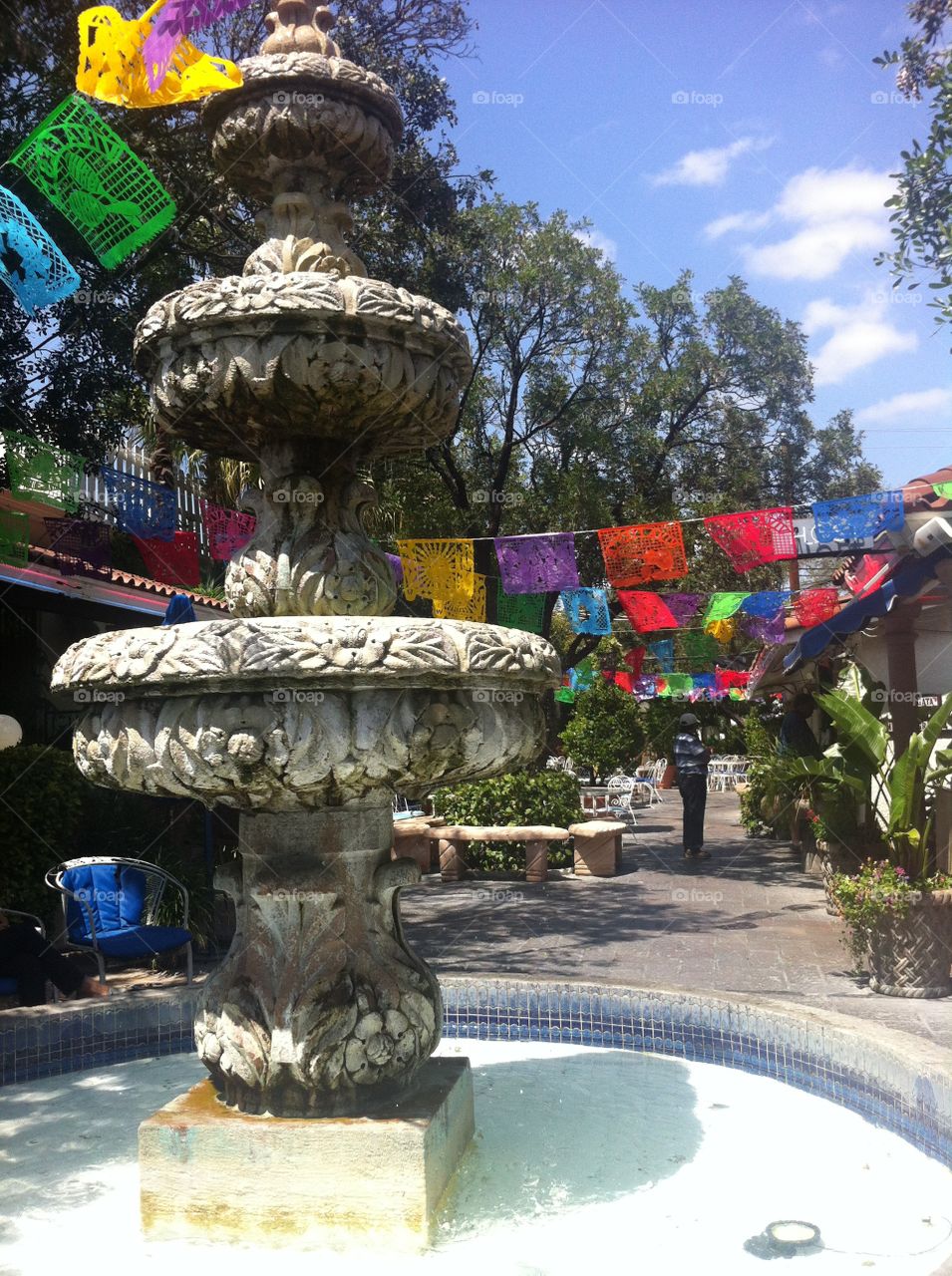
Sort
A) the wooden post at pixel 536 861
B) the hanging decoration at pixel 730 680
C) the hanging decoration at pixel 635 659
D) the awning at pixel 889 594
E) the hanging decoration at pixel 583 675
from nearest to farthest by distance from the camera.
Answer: the awning at pixel 889 594 → the wooden post at pixel 536 861 → the hanging decoration at pixel 583 675 → the hanging decoration at pixel 635 659 → the hanging decoration at pixel 730 680

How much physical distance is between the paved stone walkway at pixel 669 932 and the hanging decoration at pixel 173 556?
12.9ft

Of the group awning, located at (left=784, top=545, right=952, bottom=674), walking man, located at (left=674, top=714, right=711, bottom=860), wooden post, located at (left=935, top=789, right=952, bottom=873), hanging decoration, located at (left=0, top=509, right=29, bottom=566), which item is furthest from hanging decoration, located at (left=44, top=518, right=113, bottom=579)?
walking man, located at (left=674, top=714, right=711, bottom=860)

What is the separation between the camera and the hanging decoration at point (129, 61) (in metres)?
4.82

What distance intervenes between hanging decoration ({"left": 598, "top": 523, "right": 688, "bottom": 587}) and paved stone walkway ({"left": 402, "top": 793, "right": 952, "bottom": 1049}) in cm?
342

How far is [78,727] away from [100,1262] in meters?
1.50

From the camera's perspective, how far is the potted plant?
7.14m

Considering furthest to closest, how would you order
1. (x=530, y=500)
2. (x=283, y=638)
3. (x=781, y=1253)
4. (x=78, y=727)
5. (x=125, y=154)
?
1. (x=530, y=500)
2. (x=125, y=154)
3. (x=78, y=727)
4. (x=781, y=1253)
5. (x=283, y=638)

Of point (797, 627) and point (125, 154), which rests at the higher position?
point (125, 154)

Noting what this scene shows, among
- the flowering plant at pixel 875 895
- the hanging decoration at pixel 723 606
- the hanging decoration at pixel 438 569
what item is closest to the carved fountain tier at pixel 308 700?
the flowering plant at pixel 875 895

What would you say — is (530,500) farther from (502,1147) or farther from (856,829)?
(502,1147)

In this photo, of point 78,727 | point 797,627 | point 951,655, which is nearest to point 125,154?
point 78,727

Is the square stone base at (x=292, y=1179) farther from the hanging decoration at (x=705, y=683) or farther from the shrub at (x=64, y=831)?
the hanging decoration at (x=705, y=683)

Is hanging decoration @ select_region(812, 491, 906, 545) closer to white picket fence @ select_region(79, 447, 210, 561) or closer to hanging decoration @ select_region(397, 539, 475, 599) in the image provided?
hanging decoration @ select_region(397, 539, 475, 599)

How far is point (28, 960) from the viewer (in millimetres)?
6051
